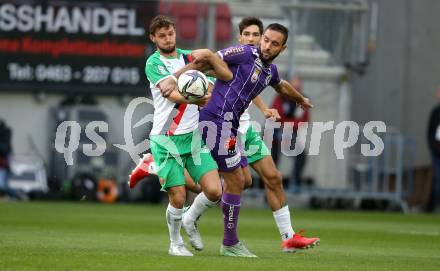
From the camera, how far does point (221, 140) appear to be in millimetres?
11773

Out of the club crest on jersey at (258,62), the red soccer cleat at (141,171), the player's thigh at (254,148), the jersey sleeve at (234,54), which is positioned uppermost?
the jersey sleeve at (234,54)

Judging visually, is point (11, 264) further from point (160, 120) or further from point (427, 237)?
point (427, 237)

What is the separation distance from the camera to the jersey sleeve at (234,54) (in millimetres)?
11748

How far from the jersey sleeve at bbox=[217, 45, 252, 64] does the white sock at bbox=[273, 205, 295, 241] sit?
5.84ft

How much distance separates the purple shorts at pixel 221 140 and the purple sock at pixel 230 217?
297mm

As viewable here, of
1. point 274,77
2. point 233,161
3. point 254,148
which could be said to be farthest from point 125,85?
point 233,161

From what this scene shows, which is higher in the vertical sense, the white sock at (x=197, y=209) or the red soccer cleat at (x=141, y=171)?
the red soccer cleat at (x=141, y=171)

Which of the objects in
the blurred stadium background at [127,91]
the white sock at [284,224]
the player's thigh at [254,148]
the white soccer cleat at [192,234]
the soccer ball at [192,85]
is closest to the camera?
the soccer ball at [192,85]

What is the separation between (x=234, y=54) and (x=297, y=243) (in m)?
2.02

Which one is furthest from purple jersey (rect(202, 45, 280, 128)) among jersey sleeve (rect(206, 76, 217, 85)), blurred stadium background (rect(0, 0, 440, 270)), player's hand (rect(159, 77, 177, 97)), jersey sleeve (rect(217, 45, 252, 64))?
blurred stadium background (rect(0, 0, 440, 270))

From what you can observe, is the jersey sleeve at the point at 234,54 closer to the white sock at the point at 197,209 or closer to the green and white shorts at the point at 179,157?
the green and white shorts at the point at 179,157

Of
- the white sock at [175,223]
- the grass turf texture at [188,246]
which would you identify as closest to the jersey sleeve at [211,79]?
the white sock at [175,223]

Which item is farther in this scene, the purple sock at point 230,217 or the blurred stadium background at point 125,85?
the blurred stadium background at point 125,85

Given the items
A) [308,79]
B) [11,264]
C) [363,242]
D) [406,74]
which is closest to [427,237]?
[363,242]
